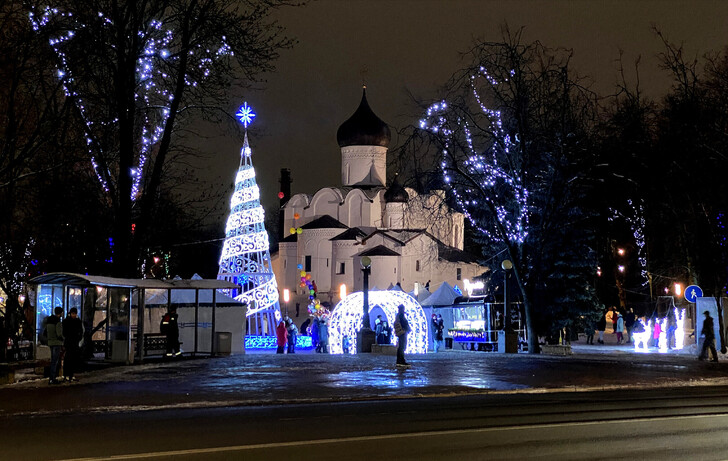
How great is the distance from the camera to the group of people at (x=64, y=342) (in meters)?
20.5

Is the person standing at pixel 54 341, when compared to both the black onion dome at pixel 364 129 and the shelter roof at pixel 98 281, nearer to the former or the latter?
the shelter roof at pixel 98 281

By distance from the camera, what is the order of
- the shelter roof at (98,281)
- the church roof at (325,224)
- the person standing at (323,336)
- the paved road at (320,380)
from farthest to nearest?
the church roof at (325,224) < the person standing at (323,336) < the shelter roof at (98,281) < the paved road at (320,380)

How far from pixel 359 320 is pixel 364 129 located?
44817mm

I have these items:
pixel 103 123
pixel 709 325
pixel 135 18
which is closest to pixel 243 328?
pixel 103 123

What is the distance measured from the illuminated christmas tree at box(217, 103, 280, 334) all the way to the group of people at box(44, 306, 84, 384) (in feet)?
80.4

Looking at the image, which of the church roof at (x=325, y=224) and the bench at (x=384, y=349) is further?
the church roof at (x=325, y=224)

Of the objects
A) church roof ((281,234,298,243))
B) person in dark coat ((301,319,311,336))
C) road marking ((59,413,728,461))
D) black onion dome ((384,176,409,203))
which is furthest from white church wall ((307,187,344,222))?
road marking ((59,413,728,461))

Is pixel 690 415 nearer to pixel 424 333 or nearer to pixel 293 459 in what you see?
pixel 293 459

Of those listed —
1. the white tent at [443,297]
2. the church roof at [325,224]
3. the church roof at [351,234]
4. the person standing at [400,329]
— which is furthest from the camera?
the church roof at [325,224]

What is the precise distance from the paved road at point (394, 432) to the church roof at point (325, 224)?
6742 cm

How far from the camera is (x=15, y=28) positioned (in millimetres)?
26188

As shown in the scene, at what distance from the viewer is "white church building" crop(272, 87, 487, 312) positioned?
82500 mm

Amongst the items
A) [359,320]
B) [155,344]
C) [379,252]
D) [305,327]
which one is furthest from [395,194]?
[155,344]

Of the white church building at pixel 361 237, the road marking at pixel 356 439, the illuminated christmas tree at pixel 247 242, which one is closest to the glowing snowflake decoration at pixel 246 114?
the illuminated christmas tree at pixel 247 242
